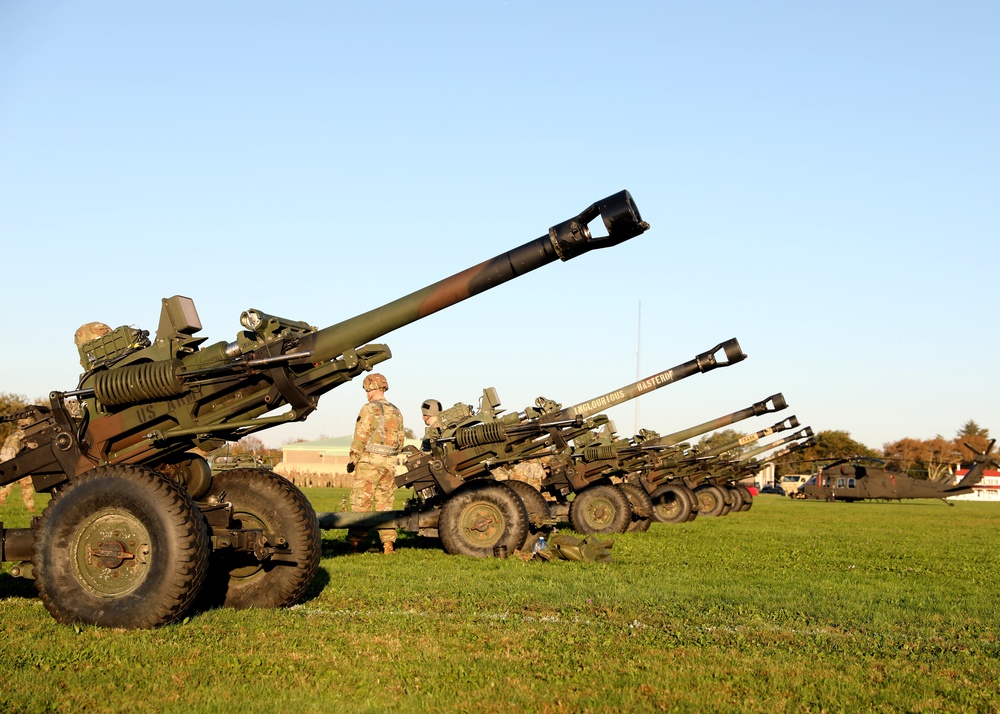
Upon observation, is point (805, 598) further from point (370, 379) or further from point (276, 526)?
point (370, 379)

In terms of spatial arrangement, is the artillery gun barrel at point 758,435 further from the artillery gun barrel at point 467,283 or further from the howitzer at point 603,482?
the artillery gun barrel at point 467,283

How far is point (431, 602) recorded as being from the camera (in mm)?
8094

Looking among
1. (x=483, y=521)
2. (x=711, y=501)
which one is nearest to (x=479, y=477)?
(x=483, y=521)

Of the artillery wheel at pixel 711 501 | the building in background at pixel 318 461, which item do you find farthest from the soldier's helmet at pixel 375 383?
the building in background at pixel 318 461

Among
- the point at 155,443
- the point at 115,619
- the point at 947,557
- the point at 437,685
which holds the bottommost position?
the point at 947,557

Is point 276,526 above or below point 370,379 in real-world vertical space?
below

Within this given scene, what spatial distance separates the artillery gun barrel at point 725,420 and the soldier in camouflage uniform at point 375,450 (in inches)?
389

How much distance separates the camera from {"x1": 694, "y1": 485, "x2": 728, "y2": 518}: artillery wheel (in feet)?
93.6

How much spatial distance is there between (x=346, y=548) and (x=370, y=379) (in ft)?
7.68

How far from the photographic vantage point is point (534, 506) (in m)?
14.2

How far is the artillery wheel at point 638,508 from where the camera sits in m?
19.3

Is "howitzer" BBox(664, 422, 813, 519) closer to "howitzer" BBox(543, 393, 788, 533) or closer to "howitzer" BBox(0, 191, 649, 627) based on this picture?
"howitzer" BBox(543, 393, 788, 533)

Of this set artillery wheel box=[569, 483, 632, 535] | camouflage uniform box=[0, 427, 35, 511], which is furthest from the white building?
camouflage uniform box=[0, 427, 35, 511]

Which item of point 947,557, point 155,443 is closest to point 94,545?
point 155,443
